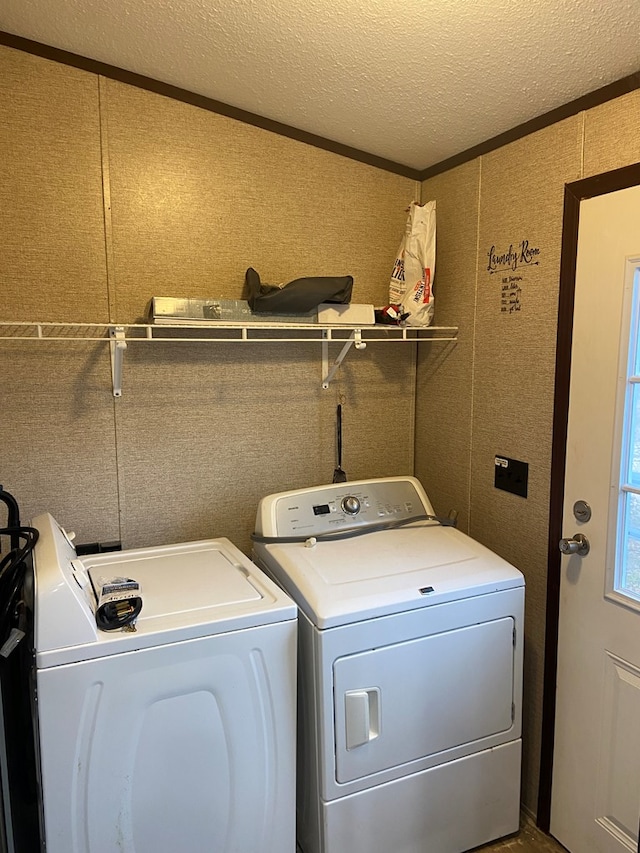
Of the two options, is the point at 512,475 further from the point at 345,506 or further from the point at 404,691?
the point at 404,691

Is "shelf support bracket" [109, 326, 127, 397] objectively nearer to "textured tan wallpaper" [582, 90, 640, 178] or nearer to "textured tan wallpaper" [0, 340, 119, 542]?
"textured tan wallpaper" [0, 340, 119, 542]

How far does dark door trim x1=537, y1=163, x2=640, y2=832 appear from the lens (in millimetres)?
1638

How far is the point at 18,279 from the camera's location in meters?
1.79

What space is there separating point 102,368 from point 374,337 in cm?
104

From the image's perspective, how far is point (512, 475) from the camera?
198cm

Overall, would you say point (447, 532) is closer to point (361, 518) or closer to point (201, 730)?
point (361, 518)

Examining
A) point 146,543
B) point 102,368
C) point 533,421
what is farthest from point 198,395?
point 533,421

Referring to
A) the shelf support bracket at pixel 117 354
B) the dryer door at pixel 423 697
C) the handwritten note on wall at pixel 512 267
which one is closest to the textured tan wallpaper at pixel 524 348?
the handwritten note on wall at pixel 512 267

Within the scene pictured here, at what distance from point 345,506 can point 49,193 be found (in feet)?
4.49

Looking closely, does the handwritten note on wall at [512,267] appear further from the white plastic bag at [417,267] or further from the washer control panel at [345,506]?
the washer control panel at [345,506]

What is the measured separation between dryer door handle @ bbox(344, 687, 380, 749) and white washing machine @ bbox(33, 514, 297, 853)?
0.15 m

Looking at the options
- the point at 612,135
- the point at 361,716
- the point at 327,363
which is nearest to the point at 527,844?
the point at 361,716

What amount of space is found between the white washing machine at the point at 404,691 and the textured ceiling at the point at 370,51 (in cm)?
136

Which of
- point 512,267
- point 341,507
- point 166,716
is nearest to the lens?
point 166,716
